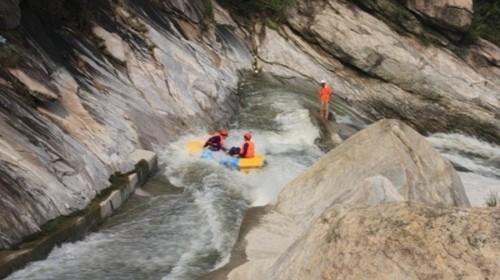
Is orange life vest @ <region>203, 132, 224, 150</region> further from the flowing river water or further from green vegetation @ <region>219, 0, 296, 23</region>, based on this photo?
green vegetation @ <region>219, 0, 296, 23</region>

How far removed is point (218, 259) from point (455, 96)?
19.3m

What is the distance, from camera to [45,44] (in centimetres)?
1333

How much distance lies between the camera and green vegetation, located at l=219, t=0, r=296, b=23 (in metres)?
26.2

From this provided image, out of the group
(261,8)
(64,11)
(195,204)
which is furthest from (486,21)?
(195,204)

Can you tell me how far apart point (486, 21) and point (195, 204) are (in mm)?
24857

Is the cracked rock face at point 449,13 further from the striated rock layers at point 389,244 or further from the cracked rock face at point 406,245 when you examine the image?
the cracked rock face at point 406,245

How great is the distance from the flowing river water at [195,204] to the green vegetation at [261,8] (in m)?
6.78

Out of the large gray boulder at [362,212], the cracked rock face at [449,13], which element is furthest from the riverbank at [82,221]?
the cracked rock face at [449,13]

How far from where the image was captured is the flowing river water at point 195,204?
28.7 ft

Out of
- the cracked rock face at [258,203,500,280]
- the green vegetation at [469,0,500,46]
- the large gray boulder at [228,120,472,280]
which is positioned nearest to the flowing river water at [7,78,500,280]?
the large gray boulder at [228,120,472,280]

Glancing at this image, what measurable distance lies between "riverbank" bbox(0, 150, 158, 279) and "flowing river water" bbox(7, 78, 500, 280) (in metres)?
0.14

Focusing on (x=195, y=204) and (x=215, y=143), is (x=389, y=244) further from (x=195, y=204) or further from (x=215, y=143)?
(x=215, y=143)

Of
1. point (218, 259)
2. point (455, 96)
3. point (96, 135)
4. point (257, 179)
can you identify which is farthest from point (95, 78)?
point (455, 96)

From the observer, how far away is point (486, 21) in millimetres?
30594
